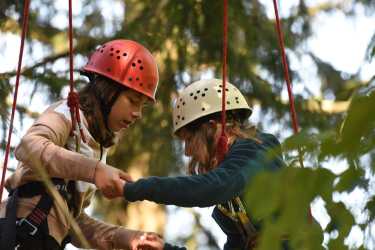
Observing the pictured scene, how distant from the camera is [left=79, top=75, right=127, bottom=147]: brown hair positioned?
3.62 metres

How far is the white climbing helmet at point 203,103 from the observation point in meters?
3.82

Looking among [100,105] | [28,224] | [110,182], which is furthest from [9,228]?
[100,105]

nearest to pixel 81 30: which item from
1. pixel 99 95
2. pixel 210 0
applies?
pixel 210 0

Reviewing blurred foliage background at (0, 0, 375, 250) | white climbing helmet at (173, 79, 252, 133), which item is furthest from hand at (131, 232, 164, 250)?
blurred foliage background at (0, 0, 375, 250)

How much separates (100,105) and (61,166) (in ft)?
1.75

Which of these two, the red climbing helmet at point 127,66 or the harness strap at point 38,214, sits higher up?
the red climbing helmet at point 127,66

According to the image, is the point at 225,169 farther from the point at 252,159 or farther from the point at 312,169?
the point at 312,169

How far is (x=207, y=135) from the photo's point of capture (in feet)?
12.1

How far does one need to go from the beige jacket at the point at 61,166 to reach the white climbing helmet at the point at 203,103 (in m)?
0.42

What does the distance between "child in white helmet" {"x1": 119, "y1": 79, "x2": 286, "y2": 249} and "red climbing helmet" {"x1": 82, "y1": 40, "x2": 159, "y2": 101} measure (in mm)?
187

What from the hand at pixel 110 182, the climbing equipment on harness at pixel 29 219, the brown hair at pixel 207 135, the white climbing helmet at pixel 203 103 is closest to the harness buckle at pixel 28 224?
the climbing equipment on harness at pixel 29 219

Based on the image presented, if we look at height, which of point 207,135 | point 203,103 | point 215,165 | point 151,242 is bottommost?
point 151,242

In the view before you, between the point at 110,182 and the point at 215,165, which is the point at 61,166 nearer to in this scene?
the point at 110,182

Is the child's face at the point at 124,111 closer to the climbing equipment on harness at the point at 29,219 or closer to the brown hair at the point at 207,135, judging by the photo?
the brown hair at the point at 207,135
